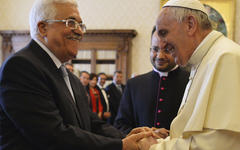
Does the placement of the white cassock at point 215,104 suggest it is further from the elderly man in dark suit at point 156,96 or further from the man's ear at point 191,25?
the elderly man in dark suit at point 156,96

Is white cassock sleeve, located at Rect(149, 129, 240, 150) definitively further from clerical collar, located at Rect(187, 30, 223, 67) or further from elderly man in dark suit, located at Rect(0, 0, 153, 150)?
elderly man in dark suit, located at Rect(0, 0, 153, 150)

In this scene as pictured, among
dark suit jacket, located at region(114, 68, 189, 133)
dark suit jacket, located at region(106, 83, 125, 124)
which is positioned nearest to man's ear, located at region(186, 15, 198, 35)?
dark suit jacket, located at region(114, 68, 189, 133)

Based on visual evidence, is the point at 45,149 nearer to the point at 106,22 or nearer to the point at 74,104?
the point at 74,104

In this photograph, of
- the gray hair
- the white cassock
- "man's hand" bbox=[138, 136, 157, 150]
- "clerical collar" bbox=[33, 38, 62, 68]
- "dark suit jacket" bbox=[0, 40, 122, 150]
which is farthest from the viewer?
"man's hand" bbox=[138, 136, 157, 150]

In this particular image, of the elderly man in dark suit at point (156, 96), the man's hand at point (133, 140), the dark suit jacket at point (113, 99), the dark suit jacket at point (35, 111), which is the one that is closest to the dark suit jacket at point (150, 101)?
the elderly man in dark suit at point (156, 96)

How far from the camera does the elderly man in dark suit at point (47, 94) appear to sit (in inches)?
71.7

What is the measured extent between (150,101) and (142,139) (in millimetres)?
635

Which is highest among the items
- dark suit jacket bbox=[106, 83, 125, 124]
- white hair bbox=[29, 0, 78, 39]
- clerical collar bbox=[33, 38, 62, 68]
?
white hair bbox=[29, 0, 78, 39]

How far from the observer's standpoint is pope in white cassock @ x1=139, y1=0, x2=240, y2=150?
62.6 inches

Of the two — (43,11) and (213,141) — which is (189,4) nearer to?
(213,141)

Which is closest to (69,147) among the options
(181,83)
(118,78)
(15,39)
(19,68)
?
(19,68)

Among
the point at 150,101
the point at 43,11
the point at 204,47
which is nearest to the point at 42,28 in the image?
the point at 43,11

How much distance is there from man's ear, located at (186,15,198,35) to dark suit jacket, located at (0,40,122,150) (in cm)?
94

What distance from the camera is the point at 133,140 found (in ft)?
7.75
